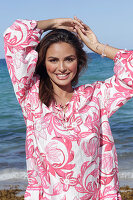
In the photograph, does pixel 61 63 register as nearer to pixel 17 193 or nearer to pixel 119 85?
pixel 119 85

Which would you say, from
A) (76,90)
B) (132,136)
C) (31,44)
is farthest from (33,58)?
(132,136)

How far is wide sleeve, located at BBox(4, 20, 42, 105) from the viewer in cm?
256

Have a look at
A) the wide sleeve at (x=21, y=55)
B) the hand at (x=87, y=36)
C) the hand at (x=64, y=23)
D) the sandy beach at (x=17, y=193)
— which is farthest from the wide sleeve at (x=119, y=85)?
the sandy beach at (x=17, y=193)

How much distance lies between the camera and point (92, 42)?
2738 millimetres

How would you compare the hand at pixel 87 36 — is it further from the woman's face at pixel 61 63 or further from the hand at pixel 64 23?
the woman's face at pixel 61 63

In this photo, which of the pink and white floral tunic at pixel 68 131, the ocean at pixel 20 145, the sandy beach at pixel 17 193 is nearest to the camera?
the pink and white floral tunic at pixel 68 131

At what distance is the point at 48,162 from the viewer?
7.89ft

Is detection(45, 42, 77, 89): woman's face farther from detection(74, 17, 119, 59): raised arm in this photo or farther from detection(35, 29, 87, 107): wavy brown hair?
detection(74, 17, 119, 59): raised arm

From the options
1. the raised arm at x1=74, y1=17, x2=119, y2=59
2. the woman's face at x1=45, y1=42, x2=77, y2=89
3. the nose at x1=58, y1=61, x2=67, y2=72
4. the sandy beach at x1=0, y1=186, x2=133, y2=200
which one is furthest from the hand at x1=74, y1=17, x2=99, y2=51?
the sandy beach at x1=0, y1=186, x2=133, y2=200

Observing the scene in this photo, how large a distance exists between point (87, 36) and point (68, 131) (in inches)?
29.3

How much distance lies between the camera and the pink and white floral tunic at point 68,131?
7.85 ft

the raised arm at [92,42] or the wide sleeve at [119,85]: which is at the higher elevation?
the raised arm at [92,42]

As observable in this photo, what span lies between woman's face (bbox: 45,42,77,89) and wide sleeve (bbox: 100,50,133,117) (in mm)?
254

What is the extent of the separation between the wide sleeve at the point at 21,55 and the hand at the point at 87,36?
0.33 m
